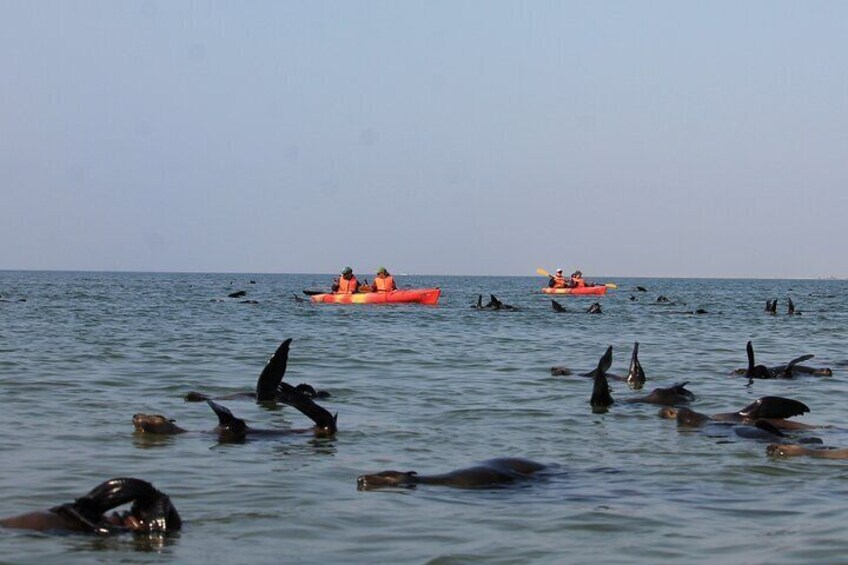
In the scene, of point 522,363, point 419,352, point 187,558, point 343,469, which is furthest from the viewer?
point 419,352

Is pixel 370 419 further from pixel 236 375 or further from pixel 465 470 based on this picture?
pixel 236 375

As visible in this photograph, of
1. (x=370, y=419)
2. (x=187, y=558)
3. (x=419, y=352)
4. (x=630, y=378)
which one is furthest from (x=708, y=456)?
(x=419, y=352)

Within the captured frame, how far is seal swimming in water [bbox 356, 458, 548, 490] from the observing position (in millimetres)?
8320

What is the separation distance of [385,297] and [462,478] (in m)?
37.1

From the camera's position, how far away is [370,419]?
40.5ft

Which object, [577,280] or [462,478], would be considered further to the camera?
[577,280]

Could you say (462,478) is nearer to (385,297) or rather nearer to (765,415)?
(765,415)

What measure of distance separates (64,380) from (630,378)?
302 inches

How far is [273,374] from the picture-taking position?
1241 cm

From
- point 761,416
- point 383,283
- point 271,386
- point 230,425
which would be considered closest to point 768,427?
point 761,416

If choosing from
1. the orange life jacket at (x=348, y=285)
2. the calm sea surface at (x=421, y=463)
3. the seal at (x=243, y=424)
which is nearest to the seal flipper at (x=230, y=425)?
the seal at (x=243, y=424)

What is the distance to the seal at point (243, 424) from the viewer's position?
1042 centimetres

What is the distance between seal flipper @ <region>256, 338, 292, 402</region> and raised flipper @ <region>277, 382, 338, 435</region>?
1124mm

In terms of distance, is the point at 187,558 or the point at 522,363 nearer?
the point at 187,558
